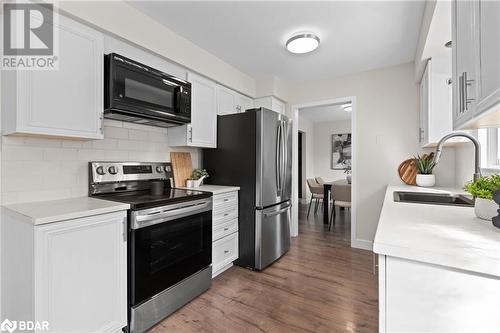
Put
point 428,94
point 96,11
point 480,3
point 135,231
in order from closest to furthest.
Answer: point 480,3 → point 135,231 → point 96,11 → point 428,94

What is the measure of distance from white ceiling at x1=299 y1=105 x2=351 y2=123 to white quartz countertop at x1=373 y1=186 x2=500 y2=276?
5041mm

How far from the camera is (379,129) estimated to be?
3301 mm

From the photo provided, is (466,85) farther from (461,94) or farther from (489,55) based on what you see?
(489,55)

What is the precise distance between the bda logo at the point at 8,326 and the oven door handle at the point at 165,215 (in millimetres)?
855

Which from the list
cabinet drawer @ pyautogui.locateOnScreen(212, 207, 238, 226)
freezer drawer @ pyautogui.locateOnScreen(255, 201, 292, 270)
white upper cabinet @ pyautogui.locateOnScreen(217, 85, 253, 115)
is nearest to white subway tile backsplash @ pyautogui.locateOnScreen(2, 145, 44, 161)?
cabinet drawer @ pyautogui.locateOnScreen(212, 207, 238, 226)

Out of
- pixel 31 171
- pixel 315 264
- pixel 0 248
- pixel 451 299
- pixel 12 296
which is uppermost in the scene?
pixel 31 171

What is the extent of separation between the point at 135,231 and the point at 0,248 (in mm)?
839

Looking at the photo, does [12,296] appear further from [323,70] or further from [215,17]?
[323,70]

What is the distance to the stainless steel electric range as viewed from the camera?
5.46ft

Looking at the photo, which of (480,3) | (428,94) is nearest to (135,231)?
(480,3)

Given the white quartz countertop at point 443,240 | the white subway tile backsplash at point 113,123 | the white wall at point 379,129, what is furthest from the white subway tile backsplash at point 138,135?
the white wall at point 379,129

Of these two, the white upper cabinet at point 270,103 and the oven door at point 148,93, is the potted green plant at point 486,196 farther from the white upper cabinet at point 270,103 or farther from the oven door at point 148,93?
the white upper cabinet at point 270,103

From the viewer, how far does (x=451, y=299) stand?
76 centimetres

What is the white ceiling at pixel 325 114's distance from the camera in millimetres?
6055
